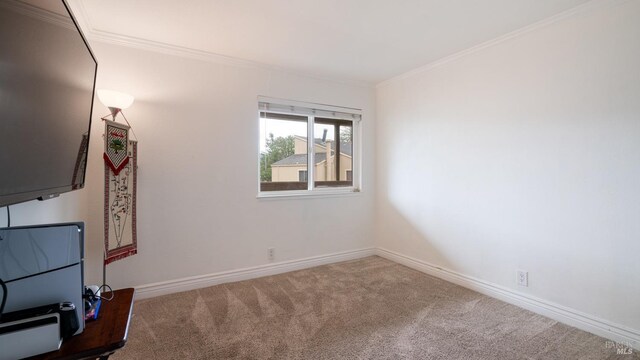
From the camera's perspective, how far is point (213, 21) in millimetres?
2248

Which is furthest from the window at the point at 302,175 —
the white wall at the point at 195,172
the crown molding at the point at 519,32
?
the crown molding at the point at 519,32

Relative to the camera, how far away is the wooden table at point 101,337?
0.84m

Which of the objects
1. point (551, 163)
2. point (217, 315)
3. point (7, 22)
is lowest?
point (217, 315)

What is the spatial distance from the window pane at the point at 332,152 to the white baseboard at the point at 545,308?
1461 millimetres

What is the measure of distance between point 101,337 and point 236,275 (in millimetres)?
2144

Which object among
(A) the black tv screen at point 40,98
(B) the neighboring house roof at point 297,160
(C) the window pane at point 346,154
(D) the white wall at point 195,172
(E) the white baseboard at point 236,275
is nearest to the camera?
(A) the black tv screen at point 40,98

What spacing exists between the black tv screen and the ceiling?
3.77ft

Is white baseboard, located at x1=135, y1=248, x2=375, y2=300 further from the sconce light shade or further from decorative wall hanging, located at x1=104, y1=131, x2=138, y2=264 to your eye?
the sconce light shade

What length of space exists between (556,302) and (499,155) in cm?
125

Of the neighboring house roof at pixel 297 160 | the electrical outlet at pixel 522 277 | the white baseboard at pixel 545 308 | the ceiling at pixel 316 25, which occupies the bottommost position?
the white baseboard at pixel 545 308

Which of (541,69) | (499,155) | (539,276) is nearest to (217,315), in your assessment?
(539,276)

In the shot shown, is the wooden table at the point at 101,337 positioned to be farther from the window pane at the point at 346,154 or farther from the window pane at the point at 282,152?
the window pane at the point at 346,154

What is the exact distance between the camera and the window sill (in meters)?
3.22

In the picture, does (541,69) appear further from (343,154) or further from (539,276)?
(343,154)
